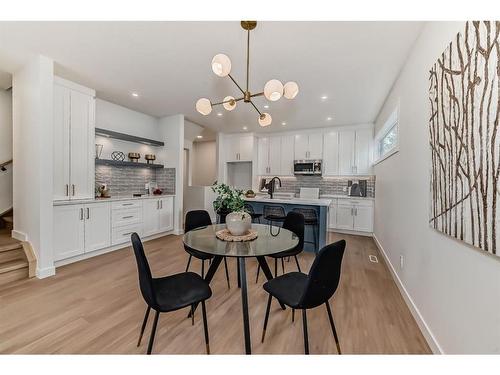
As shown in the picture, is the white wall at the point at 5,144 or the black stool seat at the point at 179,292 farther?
the white wall at the point at 5,144

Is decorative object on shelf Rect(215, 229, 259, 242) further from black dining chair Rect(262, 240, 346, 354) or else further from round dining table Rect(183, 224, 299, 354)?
black dining chair Rect(262, 240, 346, 354)

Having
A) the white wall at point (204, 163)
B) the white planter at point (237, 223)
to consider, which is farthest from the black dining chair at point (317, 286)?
the white wall at point (204, 163)

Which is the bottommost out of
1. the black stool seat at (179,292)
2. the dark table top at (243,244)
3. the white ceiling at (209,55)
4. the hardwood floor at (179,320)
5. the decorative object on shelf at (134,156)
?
the hardwood floor at (179,320)

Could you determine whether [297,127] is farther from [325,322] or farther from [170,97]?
[325,322]

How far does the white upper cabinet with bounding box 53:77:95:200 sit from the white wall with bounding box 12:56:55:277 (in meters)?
0.27

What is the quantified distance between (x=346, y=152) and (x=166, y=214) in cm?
439

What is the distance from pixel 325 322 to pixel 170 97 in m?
3.85

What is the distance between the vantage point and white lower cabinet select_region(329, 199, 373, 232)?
4902 mm

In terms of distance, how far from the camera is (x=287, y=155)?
5.93 metres

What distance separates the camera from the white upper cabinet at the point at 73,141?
3000mm

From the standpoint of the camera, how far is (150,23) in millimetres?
1999

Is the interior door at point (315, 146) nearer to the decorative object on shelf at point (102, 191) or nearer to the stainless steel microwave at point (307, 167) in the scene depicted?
the stainless steel microwave at point (307, 167)

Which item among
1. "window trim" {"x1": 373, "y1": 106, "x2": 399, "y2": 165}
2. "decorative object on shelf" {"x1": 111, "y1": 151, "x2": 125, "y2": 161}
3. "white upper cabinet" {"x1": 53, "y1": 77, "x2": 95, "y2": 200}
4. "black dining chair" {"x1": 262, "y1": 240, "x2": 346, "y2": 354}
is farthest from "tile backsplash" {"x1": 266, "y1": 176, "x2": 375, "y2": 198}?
"white upper cabinet" {"x1": 53, "y1": 77, "x2": 95, "y2": 200}

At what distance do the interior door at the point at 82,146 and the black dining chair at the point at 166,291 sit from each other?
100 inches
